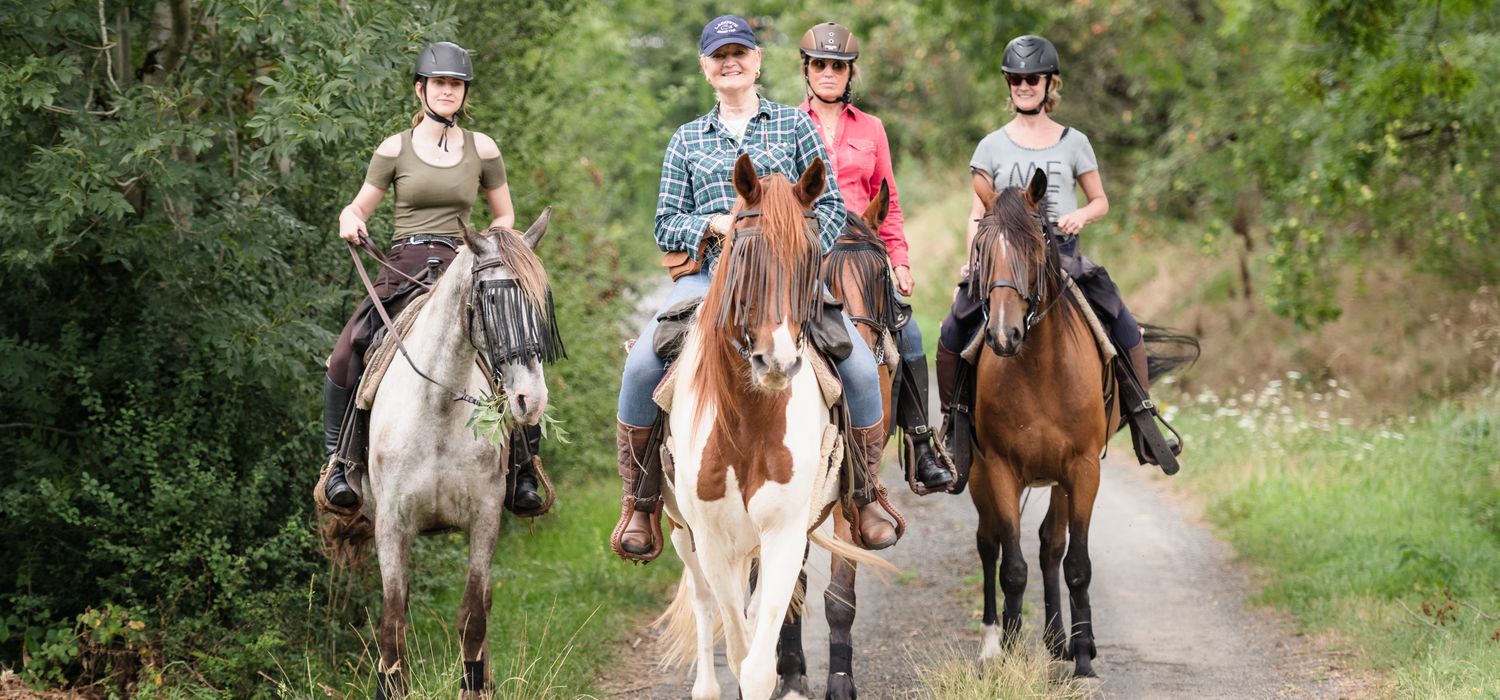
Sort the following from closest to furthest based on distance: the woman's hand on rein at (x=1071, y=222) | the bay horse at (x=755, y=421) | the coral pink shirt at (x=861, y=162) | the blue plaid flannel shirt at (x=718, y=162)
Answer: the bay horse at (x=755, y=421)
the blue plaid flannel shirt at (x=718, y=162)
the woman's hand on rein at (x=1071, y=222)
the coral pink shirt at (x=861, y=162)

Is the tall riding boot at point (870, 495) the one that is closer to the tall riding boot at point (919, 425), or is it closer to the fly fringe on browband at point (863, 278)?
the tall riding boot at point (919, 425)

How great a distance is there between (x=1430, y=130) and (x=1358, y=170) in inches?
50.0

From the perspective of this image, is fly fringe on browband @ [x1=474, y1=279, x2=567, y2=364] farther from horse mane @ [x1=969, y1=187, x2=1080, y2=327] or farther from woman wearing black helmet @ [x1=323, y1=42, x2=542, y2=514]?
horse mane @ [x1=969, y1=187, x2=1080, y2=327]

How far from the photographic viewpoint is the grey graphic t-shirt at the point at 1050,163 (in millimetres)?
7621

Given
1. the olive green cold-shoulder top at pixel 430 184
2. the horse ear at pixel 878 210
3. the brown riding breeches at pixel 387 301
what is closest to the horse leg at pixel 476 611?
the brown riding breeches at pixel 387 301

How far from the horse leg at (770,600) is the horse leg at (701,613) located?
53cm

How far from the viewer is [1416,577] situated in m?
8.79

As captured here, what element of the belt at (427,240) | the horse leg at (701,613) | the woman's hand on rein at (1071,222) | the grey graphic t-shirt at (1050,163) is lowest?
the horse leg at (701,613)

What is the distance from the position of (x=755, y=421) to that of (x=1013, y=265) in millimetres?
1986

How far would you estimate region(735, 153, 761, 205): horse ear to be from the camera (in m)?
4.95

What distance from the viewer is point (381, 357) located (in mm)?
6469

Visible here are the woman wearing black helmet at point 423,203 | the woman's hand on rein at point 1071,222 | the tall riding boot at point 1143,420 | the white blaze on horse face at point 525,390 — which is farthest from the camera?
the tall riding boot at point 1143,420

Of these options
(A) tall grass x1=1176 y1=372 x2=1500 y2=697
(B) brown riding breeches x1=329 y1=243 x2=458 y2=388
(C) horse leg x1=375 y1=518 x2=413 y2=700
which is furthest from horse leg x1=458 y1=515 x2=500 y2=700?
(A) tall grass x1=1176 y1=372 x2=1500 y2=697

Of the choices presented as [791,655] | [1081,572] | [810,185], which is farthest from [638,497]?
[1081,572]
